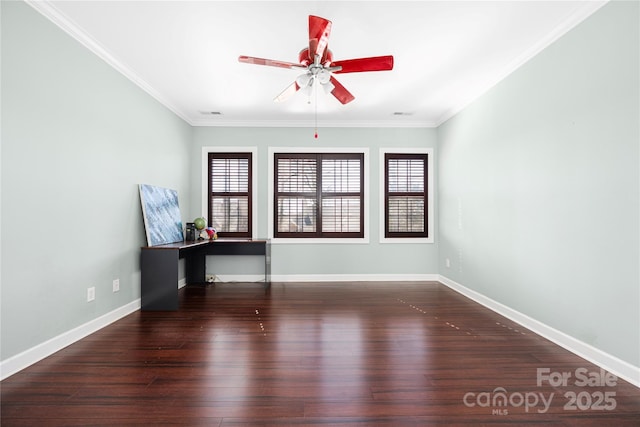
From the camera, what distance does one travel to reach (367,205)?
5215mm

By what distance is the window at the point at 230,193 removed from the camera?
5.21m

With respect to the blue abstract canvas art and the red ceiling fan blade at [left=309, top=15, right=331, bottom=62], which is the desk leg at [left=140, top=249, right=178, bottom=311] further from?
the red ceiling fan blade at [left=309, top=15, right=331, bottom=62]

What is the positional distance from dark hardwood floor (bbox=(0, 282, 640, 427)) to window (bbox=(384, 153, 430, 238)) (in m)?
2.09

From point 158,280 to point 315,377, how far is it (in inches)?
93.1

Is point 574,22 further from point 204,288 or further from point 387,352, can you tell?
point 204,288

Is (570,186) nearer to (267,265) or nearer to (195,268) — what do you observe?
(267,265)

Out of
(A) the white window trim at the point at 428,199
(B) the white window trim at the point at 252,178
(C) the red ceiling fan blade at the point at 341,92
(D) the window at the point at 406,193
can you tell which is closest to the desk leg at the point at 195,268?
(B) the white window trim at the point at 252,178

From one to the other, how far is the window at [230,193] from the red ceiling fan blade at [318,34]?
307cm

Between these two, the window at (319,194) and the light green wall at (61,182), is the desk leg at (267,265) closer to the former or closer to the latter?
the window at (319,194)

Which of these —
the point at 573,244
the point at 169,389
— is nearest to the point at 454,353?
the point at 573,244

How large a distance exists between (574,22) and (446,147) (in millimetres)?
2461

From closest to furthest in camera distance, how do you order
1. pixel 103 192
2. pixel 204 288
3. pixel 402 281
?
pixel 103 192 < pixel 204 288 < pixel 402 281

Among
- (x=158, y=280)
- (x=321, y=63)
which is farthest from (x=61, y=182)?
(x=321, y=63)

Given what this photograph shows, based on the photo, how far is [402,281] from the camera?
16.8ft
